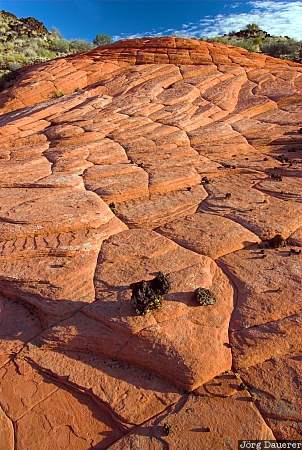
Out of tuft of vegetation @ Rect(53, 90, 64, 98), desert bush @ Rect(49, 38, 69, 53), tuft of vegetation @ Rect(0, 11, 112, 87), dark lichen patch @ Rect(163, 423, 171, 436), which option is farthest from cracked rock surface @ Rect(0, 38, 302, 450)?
desert bush @ Rect(49, 38, 69, 53)

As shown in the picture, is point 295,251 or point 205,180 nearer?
point 295,251

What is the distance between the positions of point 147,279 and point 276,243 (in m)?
1.73

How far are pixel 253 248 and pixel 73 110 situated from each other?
802 centimetres

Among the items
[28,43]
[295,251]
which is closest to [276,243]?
[295,251]

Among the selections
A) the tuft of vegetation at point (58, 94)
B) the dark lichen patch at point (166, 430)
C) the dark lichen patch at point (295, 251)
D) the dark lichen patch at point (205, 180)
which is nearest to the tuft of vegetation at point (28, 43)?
the tuft of vegetation at point (58, 94)

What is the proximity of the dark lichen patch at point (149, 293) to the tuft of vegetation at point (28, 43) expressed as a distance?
15.2 meters

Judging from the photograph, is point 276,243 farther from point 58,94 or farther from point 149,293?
point 58,94

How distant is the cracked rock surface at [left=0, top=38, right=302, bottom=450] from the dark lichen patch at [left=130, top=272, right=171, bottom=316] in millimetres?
82

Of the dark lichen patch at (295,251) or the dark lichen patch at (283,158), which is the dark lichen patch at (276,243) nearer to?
the dark lichen patch at (295,251)

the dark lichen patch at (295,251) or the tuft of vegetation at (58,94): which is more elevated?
the tuft of vegetation at (58,94)

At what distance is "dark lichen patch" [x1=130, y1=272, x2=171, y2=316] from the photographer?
4.17 metres

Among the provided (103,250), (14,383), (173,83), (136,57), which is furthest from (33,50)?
(14,383)

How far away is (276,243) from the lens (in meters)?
5.11

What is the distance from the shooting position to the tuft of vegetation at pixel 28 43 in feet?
69.4
